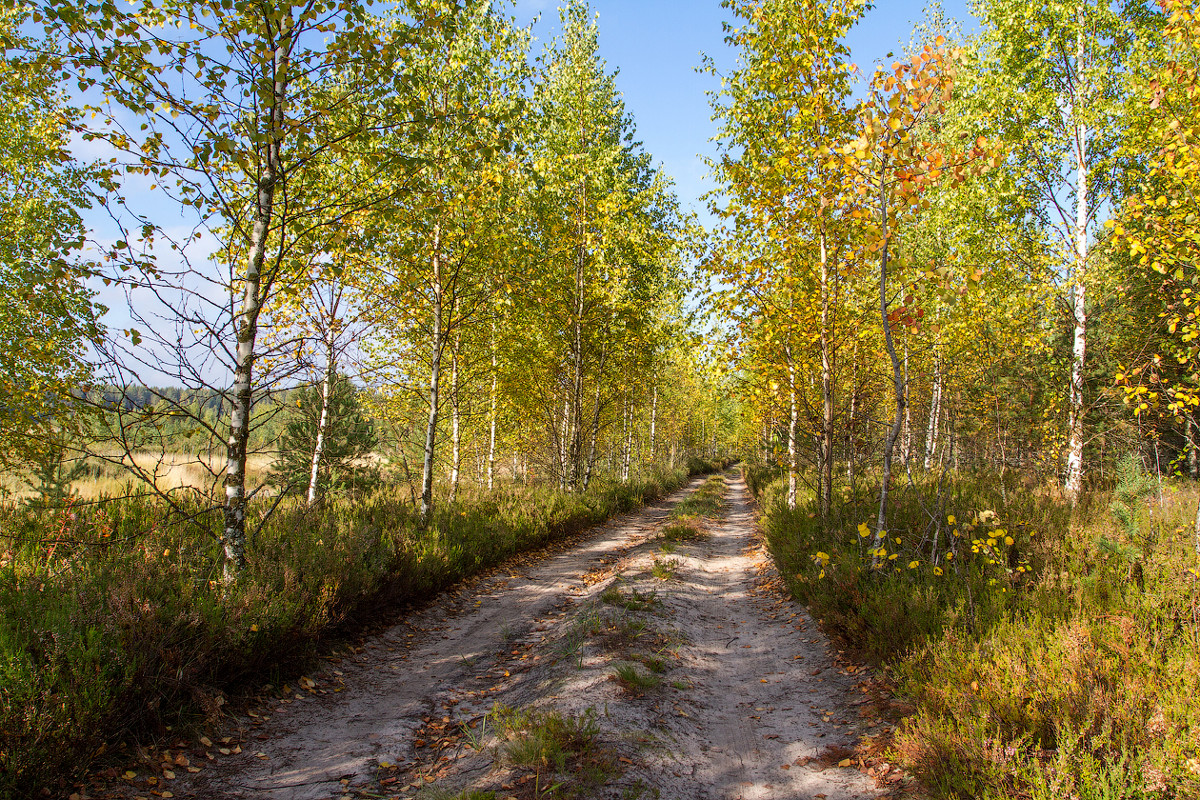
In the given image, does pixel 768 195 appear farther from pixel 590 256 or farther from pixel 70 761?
pixel 70 761

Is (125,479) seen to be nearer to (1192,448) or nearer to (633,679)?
(633,679)

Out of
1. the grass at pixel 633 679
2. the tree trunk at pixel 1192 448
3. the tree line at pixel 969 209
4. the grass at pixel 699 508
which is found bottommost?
the grass at pixel 699 508

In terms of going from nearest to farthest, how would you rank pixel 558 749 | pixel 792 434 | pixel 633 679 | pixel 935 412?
1. pixel 558 749
2. pixel 633 679
3. pixel 792 434
4. pixel 935 412

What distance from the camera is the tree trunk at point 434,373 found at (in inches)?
373

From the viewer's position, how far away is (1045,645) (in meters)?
4.20

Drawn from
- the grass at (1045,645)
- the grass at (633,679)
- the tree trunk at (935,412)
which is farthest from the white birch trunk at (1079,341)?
the grass at (633,679)

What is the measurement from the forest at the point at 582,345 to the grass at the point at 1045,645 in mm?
39

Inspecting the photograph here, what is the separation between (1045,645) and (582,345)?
14.2 meters

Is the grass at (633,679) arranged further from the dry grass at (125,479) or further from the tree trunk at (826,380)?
the tree trunk at (826,380)

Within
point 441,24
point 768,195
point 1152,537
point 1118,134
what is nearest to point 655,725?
point 1152,537

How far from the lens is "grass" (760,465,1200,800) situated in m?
2.95

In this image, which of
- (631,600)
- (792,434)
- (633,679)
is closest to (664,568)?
(631,600)

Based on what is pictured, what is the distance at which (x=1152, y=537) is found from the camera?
5.80 metres

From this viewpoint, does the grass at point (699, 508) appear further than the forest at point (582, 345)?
Yes
